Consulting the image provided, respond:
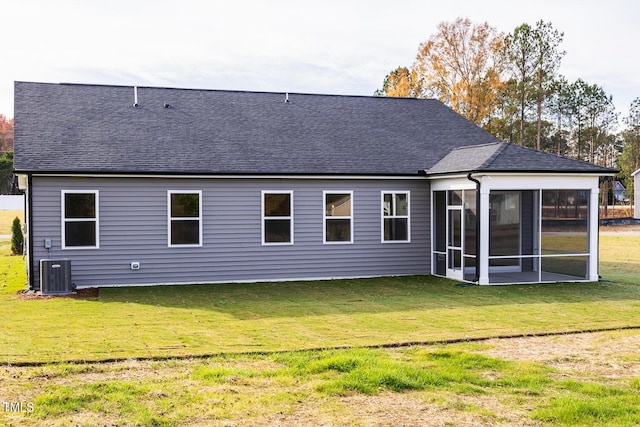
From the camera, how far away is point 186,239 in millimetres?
16203

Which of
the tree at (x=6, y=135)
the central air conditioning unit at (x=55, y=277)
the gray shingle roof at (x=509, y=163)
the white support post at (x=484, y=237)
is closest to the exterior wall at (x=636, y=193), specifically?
the gray shingle roof at (x=509, y=163)

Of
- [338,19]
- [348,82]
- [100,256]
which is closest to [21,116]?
[100,256]

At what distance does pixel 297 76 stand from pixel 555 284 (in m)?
21.8

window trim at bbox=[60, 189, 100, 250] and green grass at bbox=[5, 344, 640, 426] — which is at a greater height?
window trim at bbox=[60, 189, 100, 250]

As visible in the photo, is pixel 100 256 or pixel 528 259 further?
pixel 528 259

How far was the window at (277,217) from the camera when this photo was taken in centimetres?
1680

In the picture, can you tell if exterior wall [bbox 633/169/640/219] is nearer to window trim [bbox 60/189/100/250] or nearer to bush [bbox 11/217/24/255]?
bush [bbox 11/217/24/255]

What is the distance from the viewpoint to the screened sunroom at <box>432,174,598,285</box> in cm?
1602

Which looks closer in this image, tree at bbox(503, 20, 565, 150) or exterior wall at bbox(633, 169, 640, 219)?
tree at bbox(503, 20, 565, 150)

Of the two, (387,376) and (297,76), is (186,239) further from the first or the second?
(297,76)

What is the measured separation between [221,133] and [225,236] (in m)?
3.15

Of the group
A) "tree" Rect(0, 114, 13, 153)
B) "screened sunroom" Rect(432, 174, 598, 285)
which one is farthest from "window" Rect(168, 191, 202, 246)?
"tree" Rect(0, 114, 13, 153)

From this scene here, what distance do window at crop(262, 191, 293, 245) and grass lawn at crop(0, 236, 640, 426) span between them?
10.4 feet

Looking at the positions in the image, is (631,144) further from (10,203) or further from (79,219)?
(79,219)
